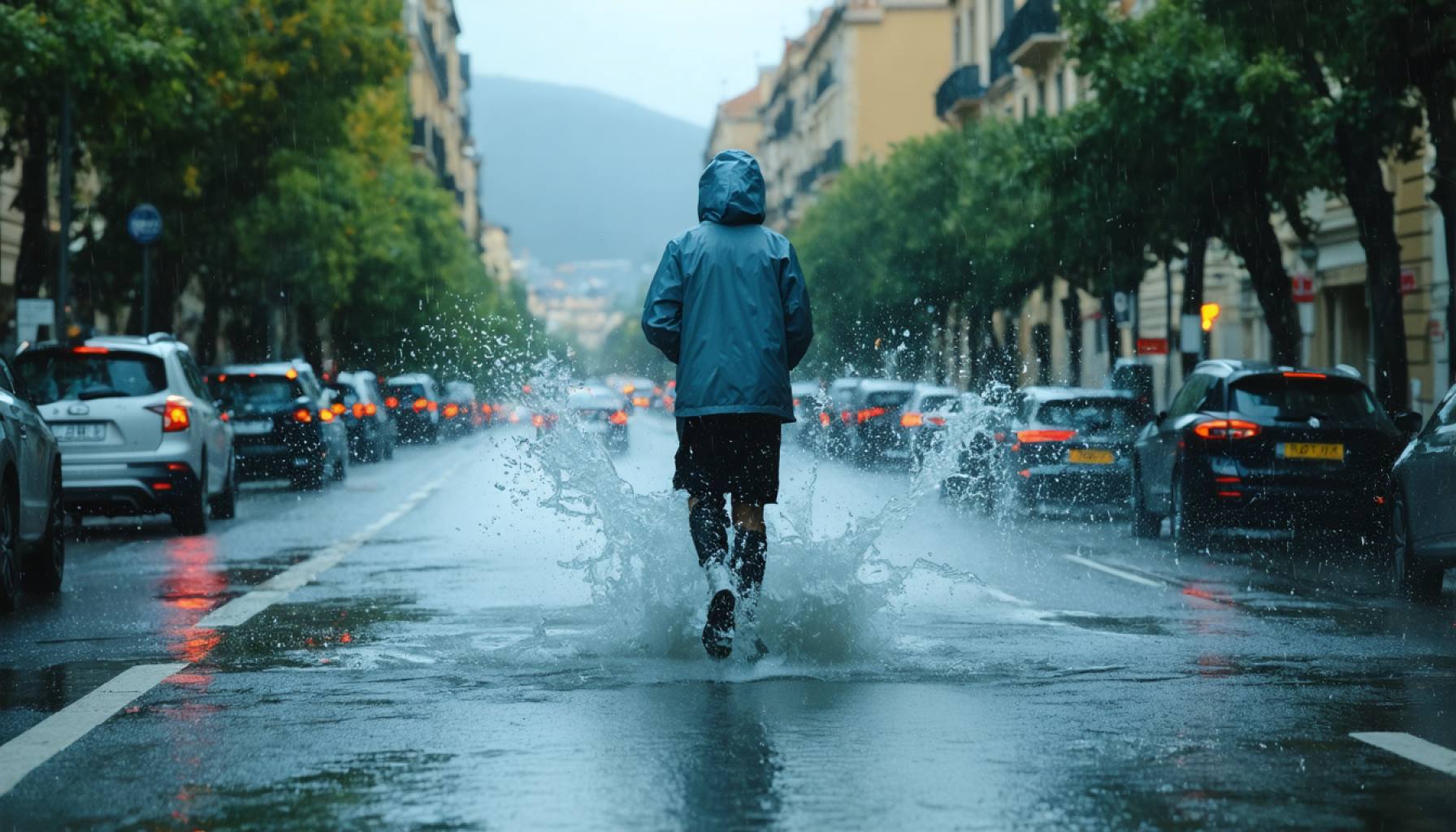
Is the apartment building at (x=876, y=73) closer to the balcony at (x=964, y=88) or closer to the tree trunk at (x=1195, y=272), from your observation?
the balcony at (x=964, y=88)

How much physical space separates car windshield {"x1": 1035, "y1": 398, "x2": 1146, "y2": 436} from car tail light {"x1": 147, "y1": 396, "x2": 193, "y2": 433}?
8890 mm

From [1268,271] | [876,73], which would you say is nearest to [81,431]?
[1268,271]

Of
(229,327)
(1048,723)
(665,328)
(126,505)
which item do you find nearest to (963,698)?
(1048,723)

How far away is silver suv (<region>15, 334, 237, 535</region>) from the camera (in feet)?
62.2

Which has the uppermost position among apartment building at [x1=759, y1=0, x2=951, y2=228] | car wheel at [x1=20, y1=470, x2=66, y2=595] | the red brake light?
apartment building at [x1=759, y1=0, x2=951, y2=228]

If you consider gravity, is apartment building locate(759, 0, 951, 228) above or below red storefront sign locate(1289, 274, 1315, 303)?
above

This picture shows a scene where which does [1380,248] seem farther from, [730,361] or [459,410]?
[459,410]

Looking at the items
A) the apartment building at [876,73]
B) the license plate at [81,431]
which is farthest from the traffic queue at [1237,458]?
the apartment building at [876,73]

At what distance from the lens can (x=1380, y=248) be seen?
78.3 feet

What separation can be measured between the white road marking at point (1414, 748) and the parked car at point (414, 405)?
4370 centimetres

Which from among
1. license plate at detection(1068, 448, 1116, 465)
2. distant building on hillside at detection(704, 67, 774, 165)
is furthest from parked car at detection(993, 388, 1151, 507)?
distant building on hillside at detection(704, 67, 774, 165)

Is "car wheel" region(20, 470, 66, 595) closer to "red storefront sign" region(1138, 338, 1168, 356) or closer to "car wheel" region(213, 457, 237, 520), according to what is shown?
"car wheel" region(213, 457, 237, 520)

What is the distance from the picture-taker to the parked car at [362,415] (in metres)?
39.6

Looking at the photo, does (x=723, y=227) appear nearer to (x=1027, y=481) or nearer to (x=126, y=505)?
(x=126, y=505)
